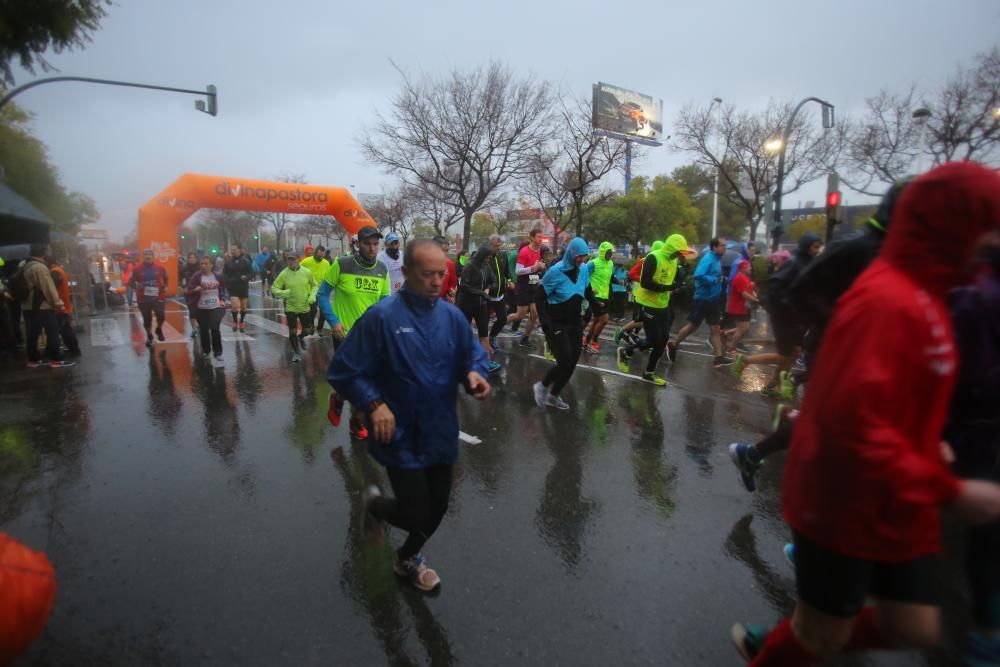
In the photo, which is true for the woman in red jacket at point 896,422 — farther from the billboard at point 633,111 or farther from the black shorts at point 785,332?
the billboard at point 633,111

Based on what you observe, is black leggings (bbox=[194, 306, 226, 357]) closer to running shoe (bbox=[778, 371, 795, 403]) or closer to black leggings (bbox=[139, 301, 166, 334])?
black leggings (bbox=[139, 301, 166, 334])

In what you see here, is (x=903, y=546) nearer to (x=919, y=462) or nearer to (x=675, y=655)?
(x=919, y=462)

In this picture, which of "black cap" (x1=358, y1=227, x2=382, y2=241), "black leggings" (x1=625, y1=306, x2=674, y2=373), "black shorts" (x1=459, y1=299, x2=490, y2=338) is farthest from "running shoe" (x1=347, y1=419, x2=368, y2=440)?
"black leggings" (x1=625, y1=306, x2=674, y2=373)

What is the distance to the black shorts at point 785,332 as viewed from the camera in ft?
12.2

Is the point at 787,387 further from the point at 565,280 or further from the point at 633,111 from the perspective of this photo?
the point at 633,111

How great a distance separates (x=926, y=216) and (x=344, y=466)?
13.7ft

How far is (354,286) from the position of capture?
5352mm

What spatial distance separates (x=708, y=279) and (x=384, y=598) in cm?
709

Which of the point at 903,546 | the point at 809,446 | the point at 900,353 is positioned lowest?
the point at 903,546

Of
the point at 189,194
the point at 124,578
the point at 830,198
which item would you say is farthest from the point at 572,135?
the point at 124,578

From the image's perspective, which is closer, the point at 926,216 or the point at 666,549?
the point at 926,216

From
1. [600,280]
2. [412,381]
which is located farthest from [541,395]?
[600,280]

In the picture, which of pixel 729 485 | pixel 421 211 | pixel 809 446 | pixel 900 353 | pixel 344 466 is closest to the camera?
pixel 900 353

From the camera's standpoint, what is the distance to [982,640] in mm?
1873
